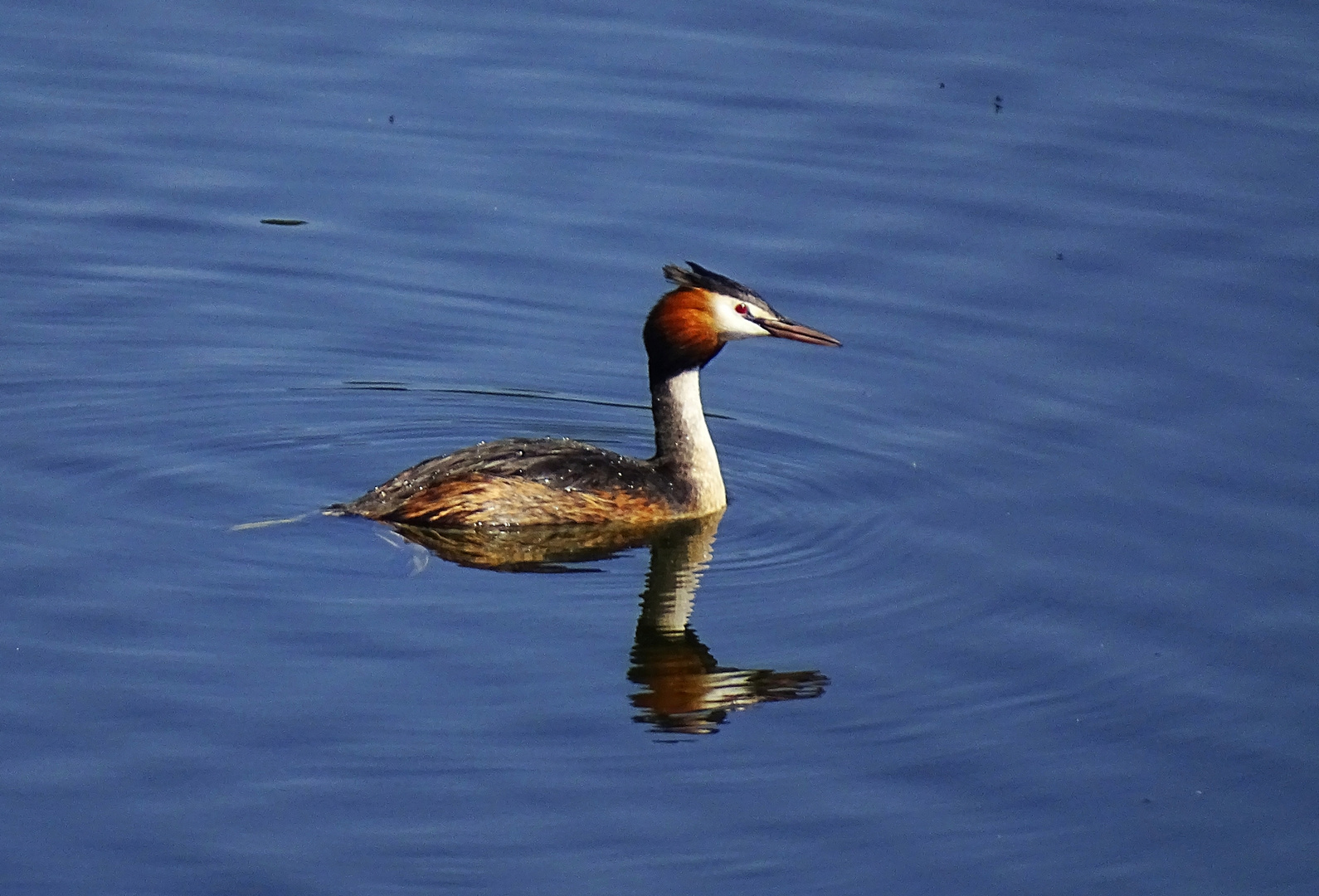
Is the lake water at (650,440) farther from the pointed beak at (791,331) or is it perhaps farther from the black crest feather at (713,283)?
the black crest feather at (713,283)

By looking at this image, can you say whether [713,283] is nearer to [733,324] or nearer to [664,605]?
[733,324]

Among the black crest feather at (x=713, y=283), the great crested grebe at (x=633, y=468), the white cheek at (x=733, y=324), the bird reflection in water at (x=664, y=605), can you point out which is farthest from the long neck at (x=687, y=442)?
the black crest feather at (x=713, y=283)

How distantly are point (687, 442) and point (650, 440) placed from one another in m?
0.97

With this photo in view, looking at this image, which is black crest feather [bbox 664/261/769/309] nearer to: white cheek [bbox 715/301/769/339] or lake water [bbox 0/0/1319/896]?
white cheek [bbox 715/301/769/339]

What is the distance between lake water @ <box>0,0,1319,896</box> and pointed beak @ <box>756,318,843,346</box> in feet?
2.35

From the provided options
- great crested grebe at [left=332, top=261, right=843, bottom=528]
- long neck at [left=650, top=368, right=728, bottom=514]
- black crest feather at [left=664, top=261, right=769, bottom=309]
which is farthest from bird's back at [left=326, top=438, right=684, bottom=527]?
black crest feather at [left=664, top=261, right=769, bottom=309]

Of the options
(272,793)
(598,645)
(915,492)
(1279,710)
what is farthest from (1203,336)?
(272,793)

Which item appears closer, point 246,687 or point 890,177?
point 246,687

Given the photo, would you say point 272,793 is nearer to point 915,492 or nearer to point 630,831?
point 630,831

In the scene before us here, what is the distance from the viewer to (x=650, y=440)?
12297 mm

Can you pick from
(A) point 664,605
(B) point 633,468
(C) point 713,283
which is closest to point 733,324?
(C) point 713,283

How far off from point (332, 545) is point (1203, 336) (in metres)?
5.47

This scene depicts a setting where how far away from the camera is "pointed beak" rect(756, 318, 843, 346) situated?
37.4ft

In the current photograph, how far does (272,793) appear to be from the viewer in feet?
26.0
